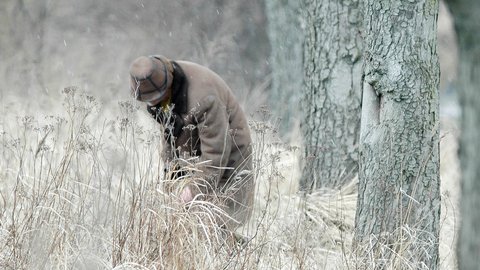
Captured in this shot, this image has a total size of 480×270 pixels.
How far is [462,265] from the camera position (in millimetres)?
3150

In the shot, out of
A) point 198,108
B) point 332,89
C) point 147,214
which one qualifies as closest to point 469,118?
point 147,214

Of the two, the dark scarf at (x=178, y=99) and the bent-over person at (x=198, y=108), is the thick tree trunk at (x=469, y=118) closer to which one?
the bent-over person at (x=198, y=108)

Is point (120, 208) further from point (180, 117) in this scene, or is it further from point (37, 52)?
point (37, 52)

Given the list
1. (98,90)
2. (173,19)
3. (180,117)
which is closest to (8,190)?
(180,117)

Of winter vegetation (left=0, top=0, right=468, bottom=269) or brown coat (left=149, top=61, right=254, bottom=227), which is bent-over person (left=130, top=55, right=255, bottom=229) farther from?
winter vegetation (left=0, top=0, right=468, bottom=269)

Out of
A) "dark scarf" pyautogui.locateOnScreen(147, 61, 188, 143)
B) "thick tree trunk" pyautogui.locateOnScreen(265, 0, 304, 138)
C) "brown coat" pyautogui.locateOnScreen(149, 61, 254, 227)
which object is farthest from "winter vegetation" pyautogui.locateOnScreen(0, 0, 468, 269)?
"thick tree trunk" pyautogui.locateOnScreen(265, 0, 304, 138)

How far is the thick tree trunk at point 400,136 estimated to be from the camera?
543 centimetres

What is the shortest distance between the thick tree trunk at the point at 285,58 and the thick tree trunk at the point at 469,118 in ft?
30.7

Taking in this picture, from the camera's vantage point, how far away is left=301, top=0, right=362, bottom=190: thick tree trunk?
780 cm

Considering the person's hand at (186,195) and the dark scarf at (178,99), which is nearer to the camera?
the person's hand at (186,195)

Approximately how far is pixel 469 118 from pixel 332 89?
4.88m

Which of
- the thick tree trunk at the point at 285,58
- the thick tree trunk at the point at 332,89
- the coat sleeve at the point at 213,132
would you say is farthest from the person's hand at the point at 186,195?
the thick tree trunk at the point at 285,58

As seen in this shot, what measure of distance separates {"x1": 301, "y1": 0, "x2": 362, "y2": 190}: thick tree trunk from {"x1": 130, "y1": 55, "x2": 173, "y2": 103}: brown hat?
6.20 ft

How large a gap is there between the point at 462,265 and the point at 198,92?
3323 millimetres
